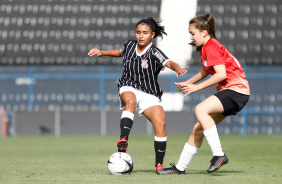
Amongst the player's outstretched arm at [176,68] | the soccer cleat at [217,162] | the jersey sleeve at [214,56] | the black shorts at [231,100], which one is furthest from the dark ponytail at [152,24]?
the soccer cleat at [217,162]

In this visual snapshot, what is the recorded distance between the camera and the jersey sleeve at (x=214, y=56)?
5.34m

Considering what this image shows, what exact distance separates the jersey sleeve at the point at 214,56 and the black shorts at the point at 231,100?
0.28m

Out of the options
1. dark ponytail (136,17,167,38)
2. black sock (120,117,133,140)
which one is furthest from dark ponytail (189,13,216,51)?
black sock (120,117,133,140)

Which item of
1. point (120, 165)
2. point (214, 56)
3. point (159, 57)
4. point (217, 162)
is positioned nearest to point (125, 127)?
point (120, 165)

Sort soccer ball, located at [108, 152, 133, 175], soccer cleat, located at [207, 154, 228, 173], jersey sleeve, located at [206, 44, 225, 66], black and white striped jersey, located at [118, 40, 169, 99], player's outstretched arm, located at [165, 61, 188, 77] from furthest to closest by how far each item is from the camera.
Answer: black and white striped jersey, located at [118, 40, 169, 99]
soccer ball, located at [108, 152, 133, 175]
player's outstretched arm, located at [165, 61, 188, 77]
jersey sleeve, located at [206, 44, 225, 66]
soccer cleat, located at [207, 154, 228, 173]

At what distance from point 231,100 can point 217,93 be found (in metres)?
0.15

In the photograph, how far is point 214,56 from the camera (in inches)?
211

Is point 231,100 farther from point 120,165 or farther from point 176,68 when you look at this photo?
point 120,165

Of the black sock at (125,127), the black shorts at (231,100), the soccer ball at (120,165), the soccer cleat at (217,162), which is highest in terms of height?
the black shorts at (231,100)

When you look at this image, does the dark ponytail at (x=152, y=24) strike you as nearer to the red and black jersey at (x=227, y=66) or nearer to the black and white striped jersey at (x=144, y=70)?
the black and white striped jersey at (x=144, y=70)

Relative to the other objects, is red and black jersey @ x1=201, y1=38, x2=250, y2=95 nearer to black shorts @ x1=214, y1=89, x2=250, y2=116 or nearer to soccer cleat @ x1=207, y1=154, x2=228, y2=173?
black shorts @ x1=214, y1=89, x2=250, y2=116

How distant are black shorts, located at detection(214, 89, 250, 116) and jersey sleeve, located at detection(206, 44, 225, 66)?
28 cm

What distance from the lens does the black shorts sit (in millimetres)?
5383

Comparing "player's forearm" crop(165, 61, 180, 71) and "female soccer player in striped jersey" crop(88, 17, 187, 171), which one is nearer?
"player's forearm" crop(165, 61, 180, 71)
